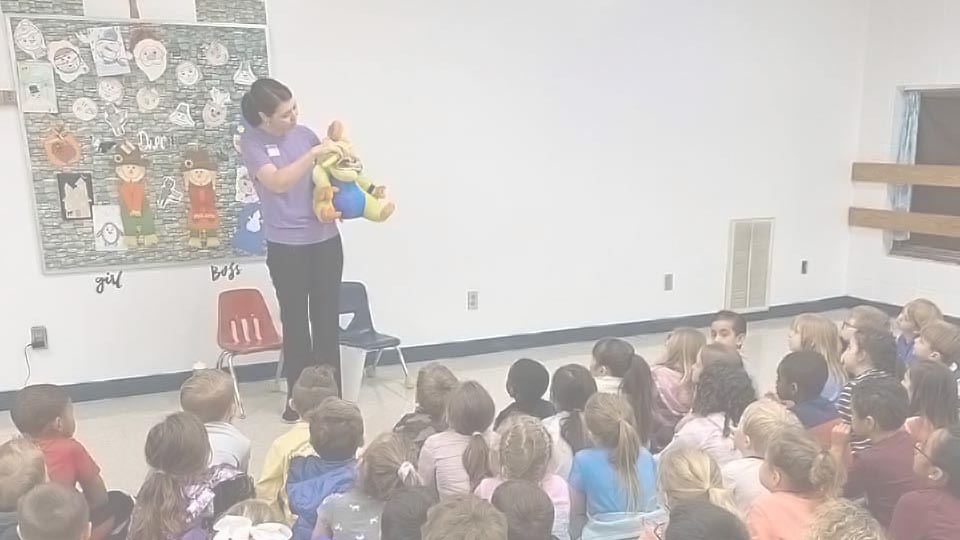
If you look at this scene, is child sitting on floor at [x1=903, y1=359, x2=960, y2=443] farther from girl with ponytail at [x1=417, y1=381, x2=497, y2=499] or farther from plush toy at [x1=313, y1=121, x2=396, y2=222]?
plush toy at [x1=313, y1=121, x2=396, y2=222]

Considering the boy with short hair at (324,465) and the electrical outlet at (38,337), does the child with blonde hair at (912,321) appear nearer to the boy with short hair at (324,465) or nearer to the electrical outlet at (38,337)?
the boy with short hair at (324,465)

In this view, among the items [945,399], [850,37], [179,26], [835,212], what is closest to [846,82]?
[850,37]

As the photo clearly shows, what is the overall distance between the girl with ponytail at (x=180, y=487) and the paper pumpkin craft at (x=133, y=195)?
2.35 metres

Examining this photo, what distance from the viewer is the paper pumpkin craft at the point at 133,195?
4.09 meters

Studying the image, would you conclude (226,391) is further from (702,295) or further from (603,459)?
(702,295)

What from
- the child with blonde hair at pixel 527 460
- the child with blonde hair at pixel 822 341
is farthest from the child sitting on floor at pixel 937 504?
the child with blonde hair at pixel 822 341

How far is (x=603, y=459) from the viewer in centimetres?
225

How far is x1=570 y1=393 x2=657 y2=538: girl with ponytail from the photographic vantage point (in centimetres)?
223

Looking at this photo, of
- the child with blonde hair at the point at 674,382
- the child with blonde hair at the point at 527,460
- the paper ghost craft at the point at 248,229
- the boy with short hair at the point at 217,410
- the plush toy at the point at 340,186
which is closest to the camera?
the child with blonde hair at the point at 527,460

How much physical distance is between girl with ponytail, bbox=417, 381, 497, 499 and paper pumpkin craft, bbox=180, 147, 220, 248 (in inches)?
93.6

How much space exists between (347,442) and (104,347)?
8.31 ft

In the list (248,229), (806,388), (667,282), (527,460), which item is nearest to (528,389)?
(527,460)

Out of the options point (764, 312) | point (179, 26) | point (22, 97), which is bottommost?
point (764, 312)

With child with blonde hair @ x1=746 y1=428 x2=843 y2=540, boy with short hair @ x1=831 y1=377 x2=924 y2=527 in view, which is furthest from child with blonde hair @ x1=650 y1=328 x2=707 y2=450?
child with blonde hair @ x1=746 y1=428 x2=843 y2=540
